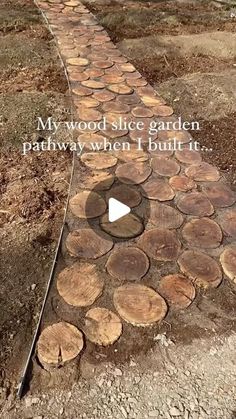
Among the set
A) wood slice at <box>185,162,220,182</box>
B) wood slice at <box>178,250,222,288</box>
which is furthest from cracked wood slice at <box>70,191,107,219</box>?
wood slice at <box>185,162,220,182</box>

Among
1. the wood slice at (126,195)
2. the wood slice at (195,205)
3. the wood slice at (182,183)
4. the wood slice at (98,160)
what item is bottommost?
the wood slice at (195,205)

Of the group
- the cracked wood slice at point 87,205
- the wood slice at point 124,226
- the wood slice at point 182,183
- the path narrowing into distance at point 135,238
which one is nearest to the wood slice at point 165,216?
the path narrowing into distance at point 135,238

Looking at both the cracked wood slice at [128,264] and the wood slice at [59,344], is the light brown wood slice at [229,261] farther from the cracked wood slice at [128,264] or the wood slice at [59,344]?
the wood slice at [59,344]

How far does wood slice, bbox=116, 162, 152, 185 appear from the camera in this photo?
3.31 m

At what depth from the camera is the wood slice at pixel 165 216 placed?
2920 millimetres

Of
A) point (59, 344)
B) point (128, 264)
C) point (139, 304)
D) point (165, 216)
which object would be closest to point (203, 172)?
point (165, 216)

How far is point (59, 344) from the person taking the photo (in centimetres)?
217

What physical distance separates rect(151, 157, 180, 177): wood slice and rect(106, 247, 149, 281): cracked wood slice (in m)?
0.95

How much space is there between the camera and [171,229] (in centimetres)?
289

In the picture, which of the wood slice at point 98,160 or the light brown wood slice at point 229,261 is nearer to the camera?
the light brown wood slice at point 229,261

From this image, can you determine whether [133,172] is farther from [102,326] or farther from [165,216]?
[102,326]

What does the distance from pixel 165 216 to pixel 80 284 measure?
866mm

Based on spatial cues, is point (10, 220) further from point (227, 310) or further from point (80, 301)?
point (227, 310)

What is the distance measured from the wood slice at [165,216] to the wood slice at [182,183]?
0.26 meters
